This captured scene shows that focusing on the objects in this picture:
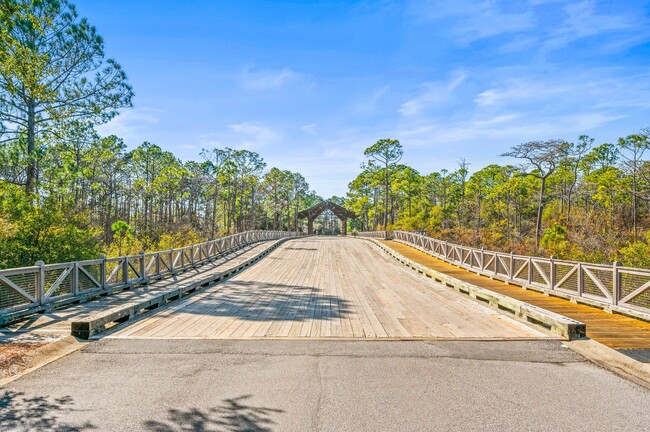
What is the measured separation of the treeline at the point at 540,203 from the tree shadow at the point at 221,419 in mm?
24283

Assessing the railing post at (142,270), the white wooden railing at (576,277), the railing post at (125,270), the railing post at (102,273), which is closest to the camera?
the white wooden railing at (576,277)

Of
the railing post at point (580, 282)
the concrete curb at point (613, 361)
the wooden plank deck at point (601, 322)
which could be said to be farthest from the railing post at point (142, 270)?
the railing post at point (580, 282)

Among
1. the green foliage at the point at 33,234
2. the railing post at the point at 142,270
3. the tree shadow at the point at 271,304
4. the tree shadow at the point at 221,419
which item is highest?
the green foliage at the point at 33,234

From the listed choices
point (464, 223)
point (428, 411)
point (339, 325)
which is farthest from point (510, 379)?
point (464, 223)

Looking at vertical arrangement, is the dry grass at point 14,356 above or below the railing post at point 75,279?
below

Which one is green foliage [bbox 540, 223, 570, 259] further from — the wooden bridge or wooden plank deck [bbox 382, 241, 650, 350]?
wooden plank deck [bbox 382, 241, 650, 350]

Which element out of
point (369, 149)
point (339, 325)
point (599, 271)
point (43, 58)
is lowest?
point (339, 325)

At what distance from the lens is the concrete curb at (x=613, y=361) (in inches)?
198

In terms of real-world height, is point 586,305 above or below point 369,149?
below

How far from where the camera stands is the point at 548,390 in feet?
15.1

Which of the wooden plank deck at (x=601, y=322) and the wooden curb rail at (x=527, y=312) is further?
the wooden curb rail at (x=527, y=312)

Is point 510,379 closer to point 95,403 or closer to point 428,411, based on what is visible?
point 428,411

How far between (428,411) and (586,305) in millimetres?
7571

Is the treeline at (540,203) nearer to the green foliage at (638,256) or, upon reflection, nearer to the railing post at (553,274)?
the green foliage at (638,256)
